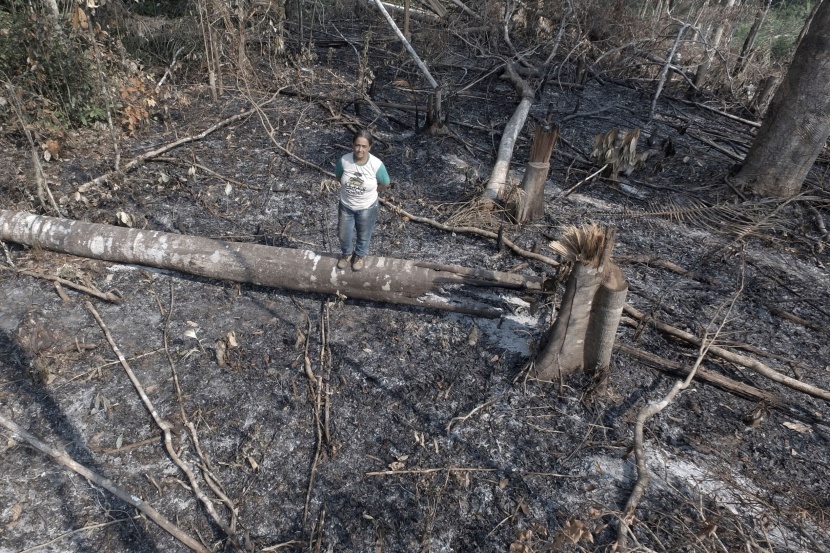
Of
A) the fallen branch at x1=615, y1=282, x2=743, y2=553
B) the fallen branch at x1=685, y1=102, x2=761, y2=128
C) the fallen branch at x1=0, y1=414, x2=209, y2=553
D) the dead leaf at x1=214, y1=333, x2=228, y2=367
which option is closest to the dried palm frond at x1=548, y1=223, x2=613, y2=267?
the fallen branch at x1=615, y1=282, x2=743, y2=553

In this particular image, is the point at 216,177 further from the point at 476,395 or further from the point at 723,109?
the point at 723,109

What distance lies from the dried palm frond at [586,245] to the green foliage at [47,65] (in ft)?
21.0

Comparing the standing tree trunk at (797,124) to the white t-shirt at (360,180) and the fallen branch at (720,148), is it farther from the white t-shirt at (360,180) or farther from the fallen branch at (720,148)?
the white t-shirt at (360,180)

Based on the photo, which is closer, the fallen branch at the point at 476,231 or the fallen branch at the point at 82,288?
the fallen branch at the point at 82,288

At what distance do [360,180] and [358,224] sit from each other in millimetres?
388

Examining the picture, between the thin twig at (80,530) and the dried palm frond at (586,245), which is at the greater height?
the dried palm frond at (586,245)

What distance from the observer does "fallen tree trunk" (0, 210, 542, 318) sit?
157 inches

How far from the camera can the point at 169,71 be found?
25.1 feet

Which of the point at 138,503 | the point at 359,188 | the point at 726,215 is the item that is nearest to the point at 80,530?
the point at 138,503

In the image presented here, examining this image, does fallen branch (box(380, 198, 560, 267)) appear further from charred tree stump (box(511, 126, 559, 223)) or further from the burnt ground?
charred tree stump (box(511, 126, 559, 223))

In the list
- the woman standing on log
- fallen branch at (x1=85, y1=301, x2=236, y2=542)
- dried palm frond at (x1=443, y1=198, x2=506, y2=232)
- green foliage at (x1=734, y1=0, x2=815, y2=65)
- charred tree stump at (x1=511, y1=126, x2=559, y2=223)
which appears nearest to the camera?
fallen branch at (x1=85, y1=301, x2=236, y2=542)

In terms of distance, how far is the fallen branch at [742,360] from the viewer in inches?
132

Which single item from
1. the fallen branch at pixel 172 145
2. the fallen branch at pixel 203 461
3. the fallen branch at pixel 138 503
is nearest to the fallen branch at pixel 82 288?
the fallen branch at pixel 203 461

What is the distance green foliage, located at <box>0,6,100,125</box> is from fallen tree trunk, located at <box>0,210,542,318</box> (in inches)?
99.7
